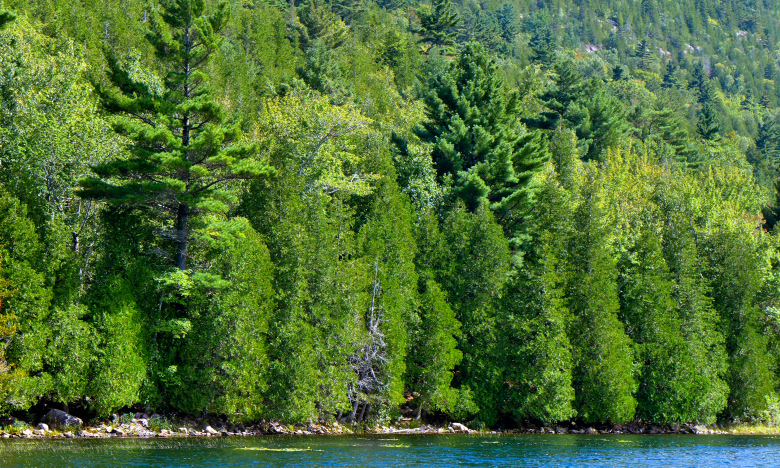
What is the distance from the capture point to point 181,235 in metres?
39.4

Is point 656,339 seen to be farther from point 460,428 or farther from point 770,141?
point 770,141

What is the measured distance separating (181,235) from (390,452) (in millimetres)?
15950

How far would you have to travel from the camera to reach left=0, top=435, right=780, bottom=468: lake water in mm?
27297

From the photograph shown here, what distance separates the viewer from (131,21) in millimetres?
76375

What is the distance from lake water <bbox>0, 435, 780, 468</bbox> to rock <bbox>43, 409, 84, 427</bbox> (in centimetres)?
347

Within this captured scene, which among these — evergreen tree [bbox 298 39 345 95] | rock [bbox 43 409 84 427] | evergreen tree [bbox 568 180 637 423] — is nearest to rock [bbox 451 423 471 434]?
evergreen tree [bbox 568 180 637 423]

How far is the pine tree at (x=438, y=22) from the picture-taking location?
11256 cm

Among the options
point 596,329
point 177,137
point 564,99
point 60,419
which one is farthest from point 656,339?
point 564,99

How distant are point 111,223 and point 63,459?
636 inches

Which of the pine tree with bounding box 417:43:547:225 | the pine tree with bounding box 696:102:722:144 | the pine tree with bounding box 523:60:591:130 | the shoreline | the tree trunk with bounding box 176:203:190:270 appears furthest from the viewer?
the pine tree with bounding box 696:102:722:144

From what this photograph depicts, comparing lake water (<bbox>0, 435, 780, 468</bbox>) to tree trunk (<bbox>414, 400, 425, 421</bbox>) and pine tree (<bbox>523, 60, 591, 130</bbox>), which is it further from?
pine tree (<bbox>523, 60, 591, 130</bbox>)

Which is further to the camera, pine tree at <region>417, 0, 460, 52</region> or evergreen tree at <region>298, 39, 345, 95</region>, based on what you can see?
pine tree at <region>417, 0, 460, 52</region>

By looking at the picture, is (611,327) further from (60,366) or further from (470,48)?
(60,366)

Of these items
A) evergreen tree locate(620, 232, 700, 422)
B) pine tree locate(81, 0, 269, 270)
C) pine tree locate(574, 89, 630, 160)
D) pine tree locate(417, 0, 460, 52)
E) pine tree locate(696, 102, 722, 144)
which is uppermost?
pine tree locate(417, 0, 460, 52)
